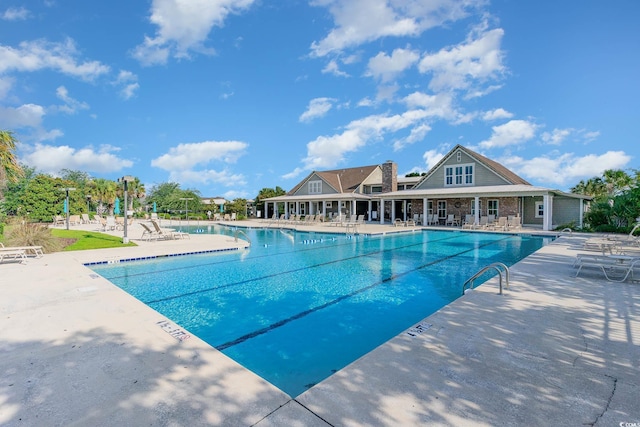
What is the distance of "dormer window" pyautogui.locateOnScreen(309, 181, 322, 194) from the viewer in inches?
1399

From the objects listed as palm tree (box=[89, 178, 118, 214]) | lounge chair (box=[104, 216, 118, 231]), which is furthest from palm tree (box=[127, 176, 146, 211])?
lounge chair (box=[104, 216, 118, 231])

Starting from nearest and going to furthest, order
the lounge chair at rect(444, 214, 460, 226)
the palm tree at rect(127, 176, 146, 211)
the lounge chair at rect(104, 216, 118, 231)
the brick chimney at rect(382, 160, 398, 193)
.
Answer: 1. the lounge chair at rect(104, 216, 118, 231)
2. the lounge chair at rect(444, 214, 460, 226)
3. the brick chimney at rect(382, 160, 398, 193)
4. the palm tree at rect(127, 176, 146, 211)

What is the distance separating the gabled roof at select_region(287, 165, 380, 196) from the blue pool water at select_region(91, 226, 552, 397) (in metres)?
21.1

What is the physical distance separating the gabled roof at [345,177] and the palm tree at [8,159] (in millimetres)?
25077

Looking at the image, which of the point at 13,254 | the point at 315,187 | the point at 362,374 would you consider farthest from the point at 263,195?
the point at 362,374

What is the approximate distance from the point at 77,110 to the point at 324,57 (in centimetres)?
2794

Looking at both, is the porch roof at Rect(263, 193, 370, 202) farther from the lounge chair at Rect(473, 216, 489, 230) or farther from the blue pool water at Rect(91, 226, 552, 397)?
the blue pool water at Rect(91, 226, 552, 397)

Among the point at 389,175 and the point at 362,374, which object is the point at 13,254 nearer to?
the point at 362,374

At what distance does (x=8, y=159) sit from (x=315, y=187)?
25.7 meters

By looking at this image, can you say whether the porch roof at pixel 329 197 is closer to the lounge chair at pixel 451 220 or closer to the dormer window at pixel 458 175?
the dormer window at pixel 458 175

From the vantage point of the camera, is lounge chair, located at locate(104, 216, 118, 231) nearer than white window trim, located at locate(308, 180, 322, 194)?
Yes

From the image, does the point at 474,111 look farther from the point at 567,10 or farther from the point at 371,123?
the point at 567,10

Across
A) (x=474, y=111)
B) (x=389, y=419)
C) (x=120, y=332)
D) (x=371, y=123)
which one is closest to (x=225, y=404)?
(x=389, y=419)

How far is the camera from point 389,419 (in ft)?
7.61
